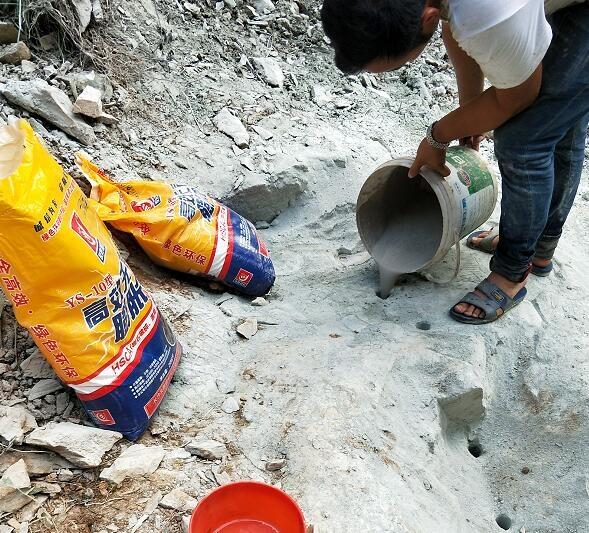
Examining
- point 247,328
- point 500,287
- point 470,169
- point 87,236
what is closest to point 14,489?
point 87,236

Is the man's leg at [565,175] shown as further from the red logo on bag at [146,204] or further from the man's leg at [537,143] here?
the red logo on bag at [146,204]

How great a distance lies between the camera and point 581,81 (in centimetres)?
166

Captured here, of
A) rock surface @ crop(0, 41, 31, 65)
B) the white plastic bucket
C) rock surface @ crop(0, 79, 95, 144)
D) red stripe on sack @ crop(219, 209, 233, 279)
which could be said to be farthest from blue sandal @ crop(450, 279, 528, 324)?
rock surface @ crop(0, 41, 31, 65)

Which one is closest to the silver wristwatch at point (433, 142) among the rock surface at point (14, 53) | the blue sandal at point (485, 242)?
the blue sandal at point (485, 242)

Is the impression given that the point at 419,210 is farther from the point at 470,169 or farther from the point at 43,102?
the point at 43,102

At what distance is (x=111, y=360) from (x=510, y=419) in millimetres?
1247

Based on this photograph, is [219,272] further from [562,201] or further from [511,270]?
[562,201]

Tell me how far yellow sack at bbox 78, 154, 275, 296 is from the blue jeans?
85 cm

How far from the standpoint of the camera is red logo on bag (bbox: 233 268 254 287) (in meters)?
2.12

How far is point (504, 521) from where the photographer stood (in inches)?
69.6

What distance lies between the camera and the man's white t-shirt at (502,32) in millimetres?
1312

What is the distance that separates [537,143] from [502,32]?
1.76 ft

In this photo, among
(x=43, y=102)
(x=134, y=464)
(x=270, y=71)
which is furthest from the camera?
(x=270, y=71)

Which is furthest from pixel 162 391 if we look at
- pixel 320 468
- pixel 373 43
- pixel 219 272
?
pixel 373 43
